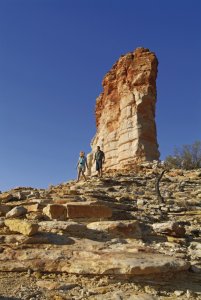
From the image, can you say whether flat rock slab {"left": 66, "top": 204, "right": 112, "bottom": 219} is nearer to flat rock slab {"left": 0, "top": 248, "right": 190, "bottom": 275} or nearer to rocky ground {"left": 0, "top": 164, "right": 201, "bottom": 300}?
rocky ground {"left": 0, "top": 164, "right": 201, "bottom": 300}

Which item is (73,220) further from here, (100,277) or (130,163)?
(130,163)

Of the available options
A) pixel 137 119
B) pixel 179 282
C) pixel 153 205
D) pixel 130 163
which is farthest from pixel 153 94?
pixel 179 282

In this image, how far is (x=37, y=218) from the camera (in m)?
9.31

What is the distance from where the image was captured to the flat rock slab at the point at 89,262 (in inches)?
254

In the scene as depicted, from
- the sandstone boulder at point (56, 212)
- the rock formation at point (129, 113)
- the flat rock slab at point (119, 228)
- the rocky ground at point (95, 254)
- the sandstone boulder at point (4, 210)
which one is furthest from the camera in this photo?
the rock formation at point (129, 113)

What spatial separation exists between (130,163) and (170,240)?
26496 mm

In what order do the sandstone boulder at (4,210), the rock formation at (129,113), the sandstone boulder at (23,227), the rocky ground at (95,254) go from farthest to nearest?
1. the rock formation at (129,113)
2. the sandstone boulder at (4,210)
3. the sandstone boulder at (23,227)
4. the rocky ground at (95,254)

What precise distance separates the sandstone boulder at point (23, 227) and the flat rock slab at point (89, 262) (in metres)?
0.62

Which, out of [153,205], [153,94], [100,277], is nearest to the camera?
[100,277]

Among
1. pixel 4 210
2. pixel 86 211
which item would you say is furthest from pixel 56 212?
pixel 4 210

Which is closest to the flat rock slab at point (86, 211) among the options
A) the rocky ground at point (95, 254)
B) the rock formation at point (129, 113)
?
the rocky ground at point (95, 254)

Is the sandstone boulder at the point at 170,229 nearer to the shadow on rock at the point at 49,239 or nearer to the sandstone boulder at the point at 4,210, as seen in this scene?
the shadow on rock at the point at 49,239

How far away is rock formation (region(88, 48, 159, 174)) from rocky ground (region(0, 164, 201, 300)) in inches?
960

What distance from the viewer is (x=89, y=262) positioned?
665cm
